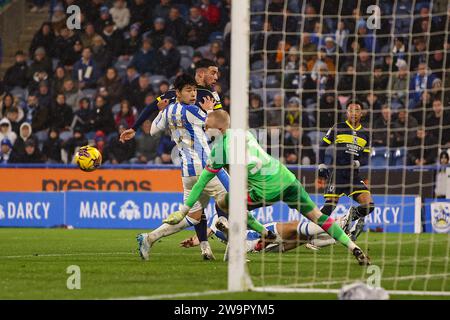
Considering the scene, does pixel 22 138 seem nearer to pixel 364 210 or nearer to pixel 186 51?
pixel 186 51

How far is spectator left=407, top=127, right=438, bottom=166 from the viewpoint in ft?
59.5

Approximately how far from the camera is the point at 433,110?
1750 cm

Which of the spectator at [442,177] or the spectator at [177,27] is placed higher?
the spectator at [177,27]

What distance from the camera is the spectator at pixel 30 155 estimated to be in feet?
71.5

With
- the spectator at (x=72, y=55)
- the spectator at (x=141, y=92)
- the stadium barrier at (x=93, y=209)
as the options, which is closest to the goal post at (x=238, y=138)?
the stadium barrier at (x=93, y=209)

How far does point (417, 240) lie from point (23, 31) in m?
13.9

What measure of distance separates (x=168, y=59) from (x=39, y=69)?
125 inches

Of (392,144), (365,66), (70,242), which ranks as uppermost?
(365,66)

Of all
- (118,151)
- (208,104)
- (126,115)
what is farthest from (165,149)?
(208,104)

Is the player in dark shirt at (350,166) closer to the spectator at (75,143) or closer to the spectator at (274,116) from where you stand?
the spectator at (274,116)

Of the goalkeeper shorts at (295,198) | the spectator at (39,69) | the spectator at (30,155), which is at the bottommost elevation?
the spectator at (30,155)

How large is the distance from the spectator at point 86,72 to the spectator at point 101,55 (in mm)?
134
